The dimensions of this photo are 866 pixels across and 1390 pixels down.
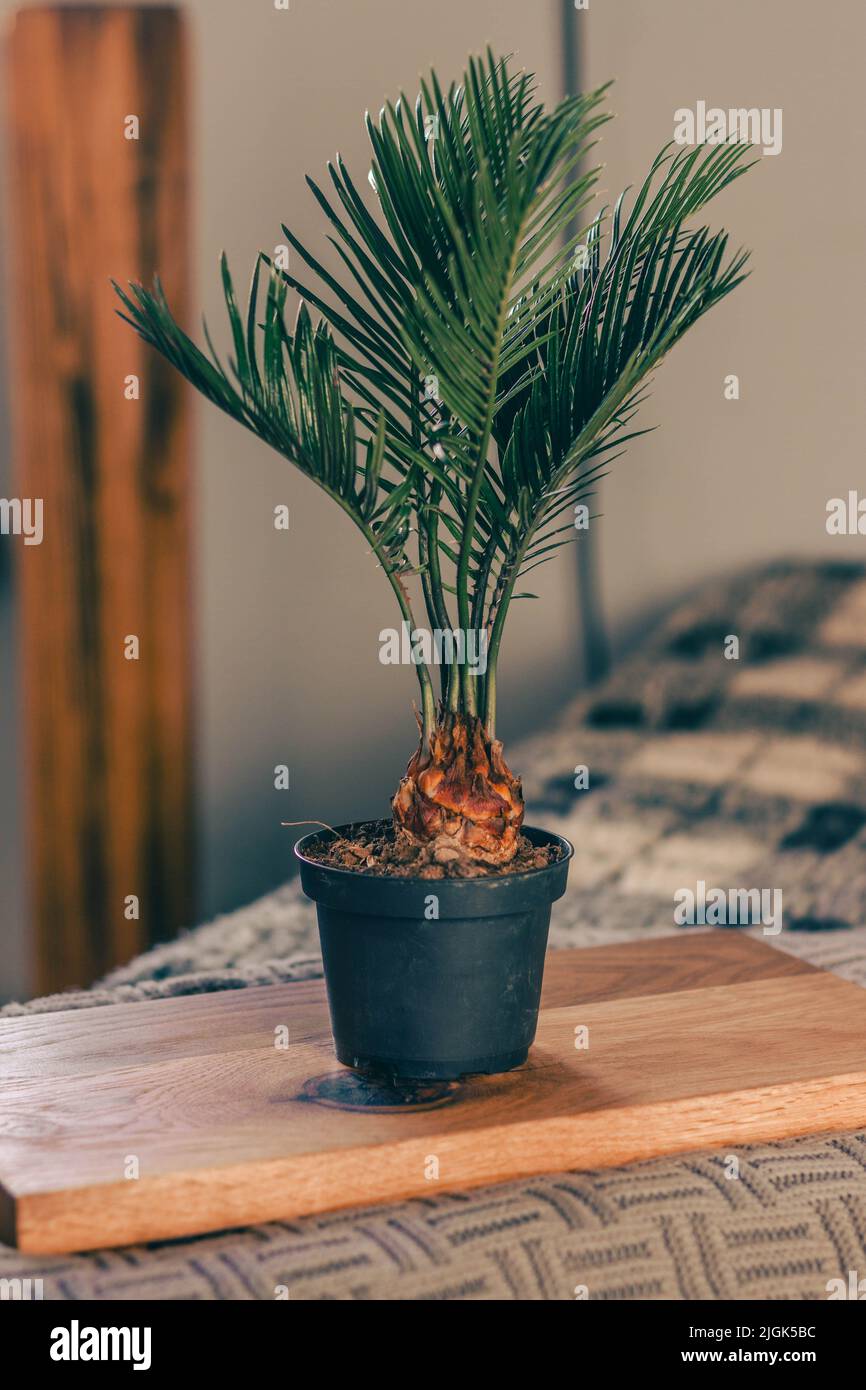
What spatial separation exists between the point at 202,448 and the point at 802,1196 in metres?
1.51

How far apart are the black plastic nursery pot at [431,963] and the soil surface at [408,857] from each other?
1 centimetres

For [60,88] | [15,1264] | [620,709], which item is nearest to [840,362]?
[620,709]

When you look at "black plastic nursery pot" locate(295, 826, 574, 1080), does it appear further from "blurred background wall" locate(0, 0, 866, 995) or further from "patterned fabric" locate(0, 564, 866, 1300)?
"blurred background wall" locate(0, 0, 866, 995)

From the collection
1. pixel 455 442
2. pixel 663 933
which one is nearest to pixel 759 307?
pixel 663 933

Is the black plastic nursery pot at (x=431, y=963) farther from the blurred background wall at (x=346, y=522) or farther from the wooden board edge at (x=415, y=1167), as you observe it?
the blurred background wall at (x=346, y=522)

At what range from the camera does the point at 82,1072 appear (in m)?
0.81

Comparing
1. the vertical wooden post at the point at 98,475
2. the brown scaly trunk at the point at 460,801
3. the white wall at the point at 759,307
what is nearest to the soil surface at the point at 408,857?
the brown scaly trunk at the point at 460,801

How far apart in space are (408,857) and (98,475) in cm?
126

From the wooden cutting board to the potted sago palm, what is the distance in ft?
0.15

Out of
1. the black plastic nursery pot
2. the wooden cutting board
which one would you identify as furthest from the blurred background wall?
the black plastic nursery pot

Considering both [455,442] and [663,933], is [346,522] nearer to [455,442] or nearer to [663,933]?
[663,933]

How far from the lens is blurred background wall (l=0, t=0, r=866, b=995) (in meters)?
1.98

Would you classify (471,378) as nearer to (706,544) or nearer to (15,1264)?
(15,1264)

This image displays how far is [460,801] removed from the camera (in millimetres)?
765
